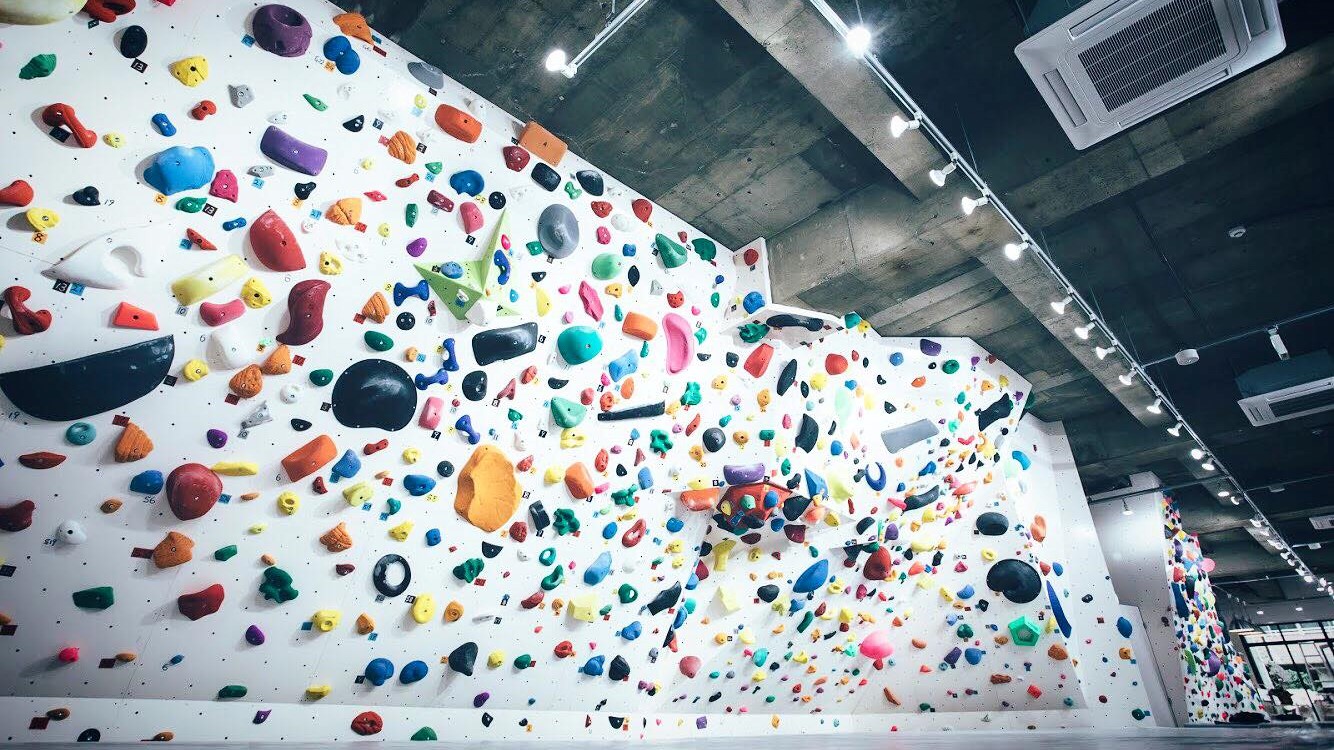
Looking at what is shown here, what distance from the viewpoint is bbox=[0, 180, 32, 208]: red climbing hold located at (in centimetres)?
190

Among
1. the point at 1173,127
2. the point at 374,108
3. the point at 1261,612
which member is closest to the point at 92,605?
the point at 374,108

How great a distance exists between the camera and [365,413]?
267cm

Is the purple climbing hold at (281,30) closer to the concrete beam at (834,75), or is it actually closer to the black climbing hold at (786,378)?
the concrete beam at (834,75)

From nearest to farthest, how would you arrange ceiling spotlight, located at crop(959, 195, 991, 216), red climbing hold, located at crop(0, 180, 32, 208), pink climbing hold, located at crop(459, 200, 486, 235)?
red climbing hold, located at crop(0, 180, 32, 208)
pink climbing hold, located at crop(459, 200, 486, 235)
ceiling spotlight, located at crop(959, 195, 991, 216)

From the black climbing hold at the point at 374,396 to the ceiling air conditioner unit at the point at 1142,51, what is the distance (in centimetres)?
295

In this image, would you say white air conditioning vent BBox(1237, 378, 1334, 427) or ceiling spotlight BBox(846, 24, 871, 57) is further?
white air conditioning vent BBox(1237, 378, 1334, 427)

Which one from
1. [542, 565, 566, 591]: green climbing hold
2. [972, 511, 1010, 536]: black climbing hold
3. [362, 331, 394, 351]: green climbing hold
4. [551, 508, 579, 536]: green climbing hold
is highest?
[362, 331, 394, 351]: green climbing hold

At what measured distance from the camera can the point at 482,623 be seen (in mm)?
3287

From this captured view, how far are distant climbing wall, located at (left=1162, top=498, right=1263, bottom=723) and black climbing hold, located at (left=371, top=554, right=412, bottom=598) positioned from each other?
8199mm

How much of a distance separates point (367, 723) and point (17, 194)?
2551mm

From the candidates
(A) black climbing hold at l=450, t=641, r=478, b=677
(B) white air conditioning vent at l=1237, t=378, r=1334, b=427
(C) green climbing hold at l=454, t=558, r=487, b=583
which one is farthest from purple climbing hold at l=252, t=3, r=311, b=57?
(B) white air conditioning vent at l=1237, t=378, r=1334, b=427

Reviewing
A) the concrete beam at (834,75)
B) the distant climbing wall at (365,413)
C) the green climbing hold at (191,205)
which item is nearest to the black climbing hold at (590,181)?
the distant climbing wall at (365,413)

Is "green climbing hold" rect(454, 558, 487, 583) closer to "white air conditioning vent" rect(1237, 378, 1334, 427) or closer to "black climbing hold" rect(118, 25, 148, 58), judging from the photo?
"black climbing hold" rect(118, 25, 148, 58)

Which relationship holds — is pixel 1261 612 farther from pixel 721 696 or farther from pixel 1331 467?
pixel 721 696
